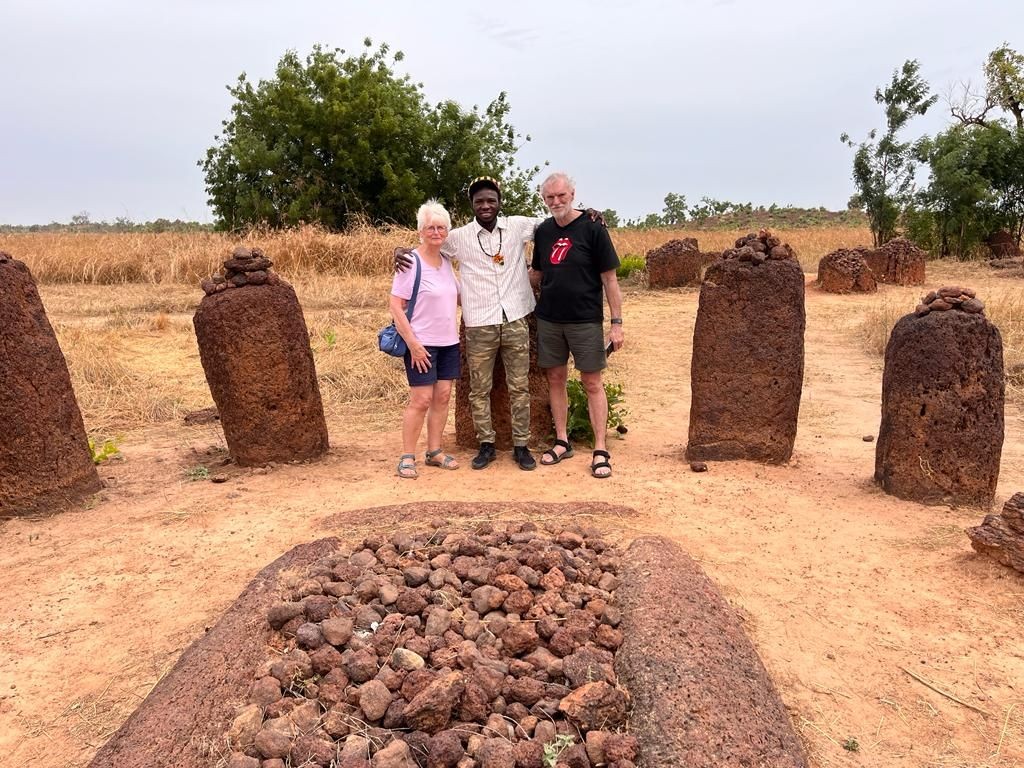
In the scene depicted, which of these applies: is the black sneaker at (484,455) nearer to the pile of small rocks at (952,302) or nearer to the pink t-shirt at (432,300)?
the pink t-shirt at (432,300)

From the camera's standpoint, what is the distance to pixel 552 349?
4.42 meters

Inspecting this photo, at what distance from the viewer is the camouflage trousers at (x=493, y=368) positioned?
4.39 metres

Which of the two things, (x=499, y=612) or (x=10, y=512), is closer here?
(x=499, y=612)

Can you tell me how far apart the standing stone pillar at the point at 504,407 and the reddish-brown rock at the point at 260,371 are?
0.90 meters

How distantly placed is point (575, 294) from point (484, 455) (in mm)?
1095

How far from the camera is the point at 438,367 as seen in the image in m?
4.43

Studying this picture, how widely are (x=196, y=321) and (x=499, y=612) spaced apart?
2.85 meters

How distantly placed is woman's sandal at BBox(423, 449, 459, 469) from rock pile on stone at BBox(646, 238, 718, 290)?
9.18 meters

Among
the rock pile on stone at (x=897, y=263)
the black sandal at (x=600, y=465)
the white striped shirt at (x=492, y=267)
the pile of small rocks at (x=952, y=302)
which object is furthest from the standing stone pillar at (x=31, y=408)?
the rock pile on stone at (x=897, y=263)

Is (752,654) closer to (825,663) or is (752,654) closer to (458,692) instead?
(825,663)

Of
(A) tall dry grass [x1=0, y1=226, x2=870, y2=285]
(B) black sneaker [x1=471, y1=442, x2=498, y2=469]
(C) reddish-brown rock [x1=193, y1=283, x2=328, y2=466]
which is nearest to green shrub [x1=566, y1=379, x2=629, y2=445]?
(B) black sneaker [x1=471, y1=442, x2=498, y2=469]

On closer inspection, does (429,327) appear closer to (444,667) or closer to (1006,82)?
→ (444,667)

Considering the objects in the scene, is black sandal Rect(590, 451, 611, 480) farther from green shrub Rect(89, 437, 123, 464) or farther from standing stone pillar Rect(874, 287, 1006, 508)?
green shrub Rect(89, 437, 123, 464)

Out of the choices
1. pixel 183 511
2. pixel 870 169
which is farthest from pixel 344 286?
pixel 870 169
